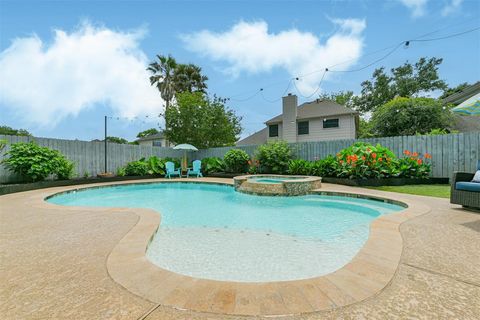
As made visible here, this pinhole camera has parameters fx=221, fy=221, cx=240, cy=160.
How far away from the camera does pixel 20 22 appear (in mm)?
6789

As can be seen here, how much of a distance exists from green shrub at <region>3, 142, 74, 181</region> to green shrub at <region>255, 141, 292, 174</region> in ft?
28.0

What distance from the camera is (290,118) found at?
16141 millimetres

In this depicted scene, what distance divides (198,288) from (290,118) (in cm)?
1554

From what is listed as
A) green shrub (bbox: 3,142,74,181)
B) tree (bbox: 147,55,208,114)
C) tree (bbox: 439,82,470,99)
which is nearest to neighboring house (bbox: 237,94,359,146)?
tree (bbox: 147,55,208,114)

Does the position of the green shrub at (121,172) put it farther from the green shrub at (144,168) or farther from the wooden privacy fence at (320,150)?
the wooden privacy fence at (320,150)

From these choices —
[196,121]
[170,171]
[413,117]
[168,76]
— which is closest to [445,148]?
[413,117]

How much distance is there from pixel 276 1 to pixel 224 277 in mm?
10105

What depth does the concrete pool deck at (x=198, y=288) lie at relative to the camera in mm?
1434

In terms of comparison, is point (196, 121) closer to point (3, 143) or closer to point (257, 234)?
point (3, 143)

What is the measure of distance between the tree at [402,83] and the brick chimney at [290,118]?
37.1 ft

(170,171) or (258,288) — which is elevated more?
(170,171)

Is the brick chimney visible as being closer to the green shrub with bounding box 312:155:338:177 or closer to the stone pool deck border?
the green shrub with bounding box 312:155:338:177

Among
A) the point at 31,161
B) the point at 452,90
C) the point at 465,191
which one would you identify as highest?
the point at 452,90

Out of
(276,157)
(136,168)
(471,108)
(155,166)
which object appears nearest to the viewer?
(471,108)
